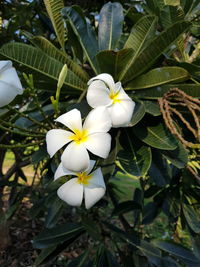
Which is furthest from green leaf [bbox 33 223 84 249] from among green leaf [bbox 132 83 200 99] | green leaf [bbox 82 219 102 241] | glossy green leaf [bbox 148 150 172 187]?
green leaf [bbox 132 83 200 99]

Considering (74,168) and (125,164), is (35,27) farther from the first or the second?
(74,168)

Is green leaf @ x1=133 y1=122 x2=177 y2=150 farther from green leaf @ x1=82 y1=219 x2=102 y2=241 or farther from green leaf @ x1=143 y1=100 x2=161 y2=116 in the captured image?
green leaf @ x1=82 y1=219 x2=102 y2=241

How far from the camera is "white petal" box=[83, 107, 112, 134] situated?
54 centimetres

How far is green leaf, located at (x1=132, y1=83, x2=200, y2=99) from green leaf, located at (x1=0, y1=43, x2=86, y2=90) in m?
0.19

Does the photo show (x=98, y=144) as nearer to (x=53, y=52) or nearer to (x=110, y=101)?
(x=110, y=101)

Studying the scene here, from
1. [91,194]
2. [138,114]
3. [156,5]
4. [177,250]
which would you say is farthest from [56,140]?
[177,250]

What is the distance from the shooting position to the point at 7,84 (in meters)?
0.54

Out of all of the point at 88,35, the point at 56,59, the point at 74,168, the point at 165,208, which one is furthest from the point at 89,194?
the point at 165,208

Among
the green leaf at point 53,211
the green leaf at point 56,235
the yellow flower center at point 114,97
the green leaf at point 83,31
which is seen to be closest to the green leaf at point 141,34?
the green leaf at point 83,31

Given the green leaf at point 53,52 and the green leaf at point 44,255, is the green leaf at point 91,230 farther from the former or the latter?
the green leaf at point 53,52

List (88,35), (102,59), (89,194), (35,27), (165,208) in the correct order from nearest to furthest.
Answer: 1. (89,194)
2. (102,59)
3. (88,35)
4. (35,27)
5. (165,208)

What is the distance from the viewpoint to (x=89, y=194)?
0.62 m

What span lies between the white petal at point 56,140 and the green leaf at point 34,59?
Result: 10.2 inches

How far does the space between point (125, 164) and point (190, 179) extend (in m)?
0.54
